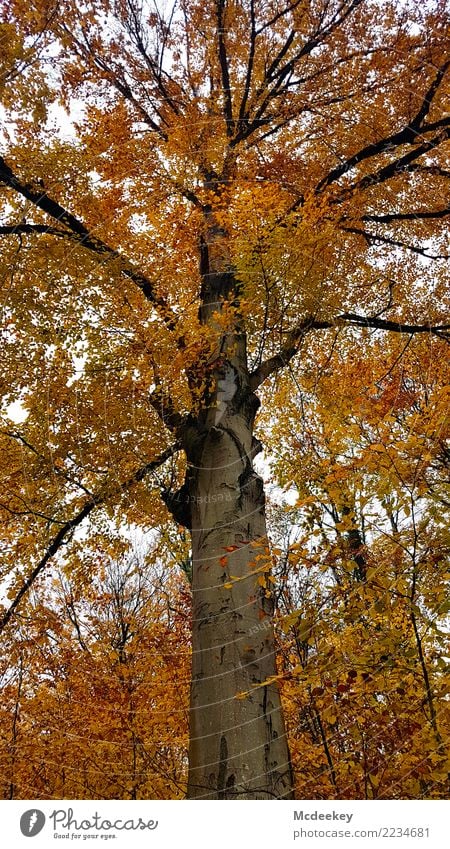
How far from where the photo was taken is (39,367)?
6.90m

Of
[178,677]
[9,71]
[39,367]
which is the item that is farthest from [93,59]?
[178,677]

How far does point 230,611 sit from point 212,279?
14.5 feet

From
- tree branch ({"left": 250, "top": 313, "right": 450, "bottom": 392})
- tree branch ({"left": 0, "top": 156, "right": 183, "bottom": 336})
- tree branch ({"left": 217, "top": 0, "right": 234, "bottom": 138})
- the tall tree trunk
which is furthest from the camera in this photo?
tree branch ({"left": 217, "top": 0, "right": 234, "bottom": 138})

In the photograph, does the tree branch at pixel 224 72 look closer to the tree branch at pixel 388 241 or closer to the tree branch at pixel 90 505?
the tree branch at pixel 388 241

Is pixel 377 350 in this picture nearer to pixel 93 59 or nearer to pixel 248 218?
pixel 248 218

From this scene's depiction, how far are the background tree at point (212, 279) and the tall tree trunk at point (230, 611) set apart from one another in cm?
2

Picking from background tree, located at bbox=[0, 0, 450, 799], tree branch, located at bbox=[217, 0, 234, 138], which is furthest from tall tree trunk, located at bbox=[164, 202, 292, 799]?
tree branch, located at bbox=[217, 0, 234, 138]

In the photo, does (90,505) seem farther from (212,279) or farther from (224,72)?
(224,72)

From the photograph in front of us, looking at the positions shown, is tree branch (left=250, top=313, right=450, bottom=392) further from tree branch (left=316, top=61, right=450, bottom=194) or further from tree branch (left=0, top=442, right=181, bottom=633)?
tree branch (left=316, top=61, right=450, bottom=194)

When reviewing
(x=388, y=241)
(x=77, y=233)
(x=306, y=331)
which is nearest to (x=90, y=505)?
(x=77, y=233)

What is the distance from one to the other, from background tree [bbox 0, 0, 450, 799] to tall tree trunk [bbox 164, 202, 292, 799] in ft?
0.05

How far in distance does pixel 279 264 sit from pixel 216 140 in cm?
441

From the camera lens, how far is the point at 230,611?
3.75 metres

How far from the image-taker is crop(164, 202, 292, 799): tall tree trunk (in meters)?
3.21
